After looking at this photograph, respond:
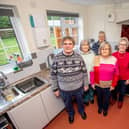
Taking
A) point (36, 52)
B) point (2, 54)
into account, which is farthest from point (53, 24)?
point (2, 54)

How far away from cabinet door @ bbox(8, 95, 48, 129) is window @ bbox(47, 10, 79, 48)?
1317mm

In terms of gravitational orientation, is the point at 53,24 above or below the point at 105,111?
above

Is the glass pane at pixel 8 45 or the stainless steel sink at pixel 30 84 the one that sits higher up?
the glass pane at pixel 8 45

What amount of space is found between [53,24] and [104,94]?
1.78 m

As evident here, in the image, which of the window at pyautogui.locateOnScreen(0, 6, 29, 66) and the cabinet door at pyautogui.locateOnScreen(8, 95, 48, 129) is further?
the window at pyautogui.locateOnScreen(0, 6, 29, 66)

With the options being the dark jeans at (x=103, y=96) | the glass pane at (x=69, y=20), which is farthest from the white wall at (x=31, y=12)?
the dark jeans at (x=103, y=96)

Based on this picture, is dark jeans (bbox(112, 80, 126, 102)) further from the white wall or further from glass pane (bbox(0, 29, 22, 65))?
glass pane (bbox(0, 29, 22, 65))

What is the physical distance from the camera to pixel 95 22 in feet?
8.82

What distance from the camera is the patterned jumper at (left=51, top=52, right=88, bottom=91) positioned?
47.3 inches

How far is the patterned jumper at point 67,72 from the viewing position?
3.94ft

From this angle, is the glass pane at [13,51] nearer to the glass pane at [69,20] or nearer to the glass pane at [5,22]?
the glass pane at [5,22]

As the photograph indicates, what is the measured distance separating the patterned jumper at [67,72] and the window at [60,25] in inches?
38.5

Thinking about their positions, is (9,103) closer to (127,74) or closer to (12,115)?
(12,115)

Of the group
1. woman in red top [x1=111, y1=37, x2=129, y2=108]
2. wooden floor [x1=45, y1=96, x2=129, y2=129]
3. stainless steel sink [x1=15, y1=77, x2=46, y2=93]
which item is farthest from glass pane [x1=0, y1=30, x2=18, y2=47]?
woman in red top [x1=111, y1=37, x2=129, y2=108]
